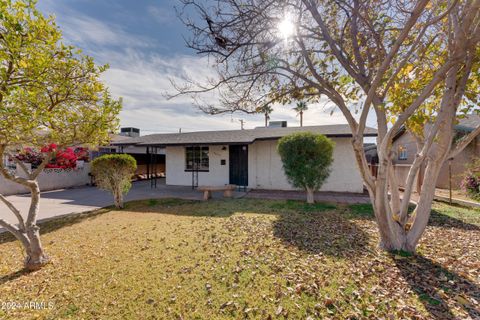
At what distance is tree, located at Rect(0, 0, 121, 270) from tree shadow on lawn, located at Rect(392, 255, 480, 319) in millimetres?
5261

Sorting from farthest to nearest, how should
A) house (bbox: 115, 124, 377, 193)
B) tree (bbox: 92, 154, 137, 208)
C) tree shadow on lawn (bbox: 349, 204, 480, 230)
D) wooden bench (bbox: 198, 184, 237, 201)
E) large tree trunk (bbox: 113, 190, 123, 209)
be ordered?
1. house (bbox: 115, 124, 377, 193)
2. wooden bench (bbox: 198, 184, 237, 201)
3. large tree trunk (bbox: 113, 190, 123, 209)
4. tree (bbox: 92, 154, 137, 208)
5. tree shadow on lawn (bbox: 349, 204, 480, 230)

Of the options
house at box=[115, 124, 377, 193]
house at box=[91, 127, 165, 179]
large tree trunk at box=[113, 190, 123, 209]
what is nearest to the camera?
large tree trunk at box=[113, 190, 123, 209]

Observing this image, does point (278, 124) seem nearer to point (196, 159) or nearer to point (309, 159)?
point (196, 159)

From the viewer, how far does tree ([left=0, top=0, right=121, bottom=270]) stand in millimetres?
2270

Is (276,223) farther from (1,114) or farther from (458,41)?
(1,114)

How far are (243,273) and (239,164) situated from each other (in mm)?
8217

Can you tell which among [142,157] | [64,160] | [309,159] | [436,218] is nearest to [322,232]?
[309,159]

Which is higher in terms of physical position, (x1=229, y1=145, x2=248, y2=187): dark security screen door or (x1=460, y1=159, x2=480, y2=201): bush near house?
(x1=229, y1=145, x2=248, y2=187): dark security screen door

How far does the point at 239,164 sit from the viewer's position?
441 inches

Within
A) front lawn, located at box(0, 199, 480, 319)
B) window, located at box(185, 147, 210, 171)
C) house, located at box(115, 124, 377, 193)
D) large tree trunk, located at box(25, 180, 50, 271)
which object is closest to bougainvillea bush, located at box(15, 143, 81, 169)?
house, located at box(115, 124, 377, 193)

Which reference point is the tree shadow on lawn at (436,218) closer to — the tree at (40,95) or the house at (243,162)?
the house at (243,162)

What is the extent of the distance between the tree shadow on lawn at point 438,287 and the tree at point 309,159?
4.08 m

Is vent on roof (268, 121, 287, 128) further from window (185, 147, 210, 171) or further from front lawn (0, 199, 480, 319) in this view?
front lawn (0, 199, 480, 319)

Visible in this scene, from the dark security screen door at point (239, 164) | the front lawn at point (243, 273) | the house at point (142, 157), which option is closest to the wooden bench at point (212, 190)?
the dark security screen door at point (239, 164)
